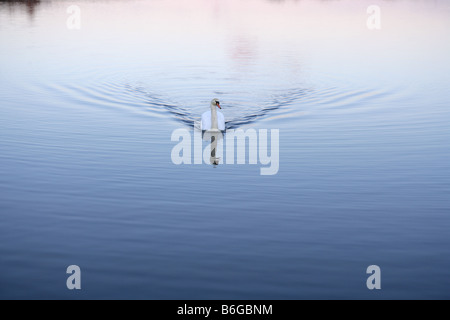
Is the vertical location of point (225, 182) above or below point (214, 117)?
below

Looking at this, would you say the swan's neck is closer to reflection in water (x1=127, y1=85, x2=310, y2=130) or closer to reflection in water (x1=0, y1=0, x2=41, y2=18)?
reflection in water (x1=127, y1=85, x2=310, y2=130)

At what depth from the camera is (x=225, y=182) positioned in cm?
1368

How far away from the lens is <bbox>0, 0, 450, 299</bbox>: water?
364 inches

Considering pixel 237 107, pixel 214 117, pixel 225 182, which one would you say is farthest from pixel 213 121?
pixel 225 182

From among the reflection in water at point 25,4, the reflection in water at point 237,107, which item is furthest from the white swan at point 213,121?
the reflection in water at point 25,4

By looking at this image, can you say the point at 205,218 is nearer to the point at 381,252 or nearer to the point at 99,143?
the point at 381,252

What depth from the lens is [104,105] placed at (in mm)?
21766

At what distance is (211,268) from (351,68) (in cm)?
2257

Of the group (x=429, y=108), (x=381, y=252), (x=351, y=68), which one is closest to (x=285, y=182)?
(x=381, y=252)

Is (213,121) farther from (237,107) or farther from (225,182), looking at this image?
(225,182)

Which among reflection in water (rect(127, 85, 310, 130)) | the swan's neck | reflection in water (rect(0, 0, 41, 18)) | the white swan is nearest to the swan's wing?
the white swan

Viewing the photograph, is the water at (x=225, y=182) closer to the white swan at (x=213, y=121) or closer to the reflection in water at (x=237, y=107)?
the reflection in water at (x=237, y=107)
